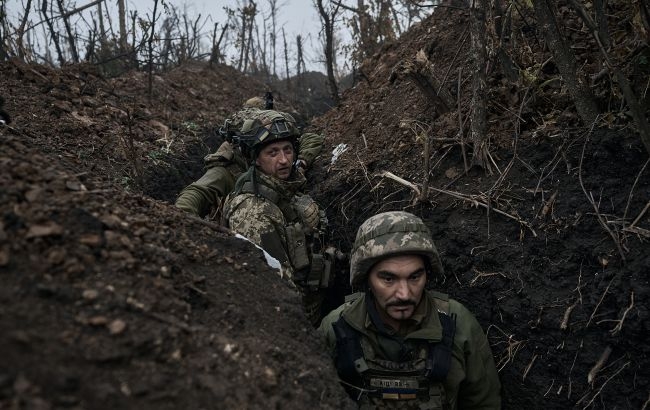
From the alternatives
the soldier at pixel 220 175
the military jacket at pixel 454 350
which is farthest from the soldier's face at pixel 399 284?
the soldier at pixel 220 175

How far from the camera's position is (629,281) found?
2717 mm

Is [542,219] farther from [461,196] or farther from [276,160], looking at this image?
[276,160]

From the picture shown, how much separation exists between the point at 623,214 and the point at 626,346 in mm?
782

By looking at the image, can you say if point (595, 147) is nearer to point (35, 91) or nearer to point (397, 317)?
point (397, 317)

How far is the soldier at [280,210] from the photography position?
12.7 ft

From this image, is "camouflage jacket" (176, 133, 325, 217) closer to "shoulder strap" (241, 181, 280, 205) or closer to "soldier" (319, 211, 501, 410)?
"shoulder strap" (241, 181, 280, 205)

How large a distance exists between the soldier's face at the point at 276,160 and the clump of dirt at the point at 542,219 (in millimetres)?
753

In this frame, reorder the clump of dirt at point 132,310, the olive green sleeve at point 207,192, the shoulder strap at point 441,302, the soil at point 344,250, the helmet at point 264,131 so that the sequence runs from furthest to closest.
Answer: the olive green sleeve at point 207,192
the helmet at point 264,131
the shoulder strap at point 441,302
the soil at point 344,250
the clump of dirt at point 132,310

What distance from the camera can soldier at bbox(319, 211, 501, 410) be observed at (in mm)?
2797

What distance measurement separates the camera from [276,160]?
4352 millimetres

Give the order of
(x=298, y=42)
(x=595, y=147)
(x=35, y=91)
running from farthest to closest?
(x=298, y=42)
(x=35, y=91)
(x=595, y=147)

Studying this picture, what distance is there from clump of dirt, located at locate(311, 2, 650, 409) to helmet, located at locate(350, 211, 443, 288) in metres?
0.57

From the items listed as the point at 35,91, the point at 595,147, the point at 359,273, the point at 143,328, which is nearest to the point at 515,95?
the point at 595,147

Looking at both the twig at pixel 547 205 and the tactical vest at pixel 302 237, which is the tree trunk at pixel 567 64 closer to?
the twig at pixel 547 205
